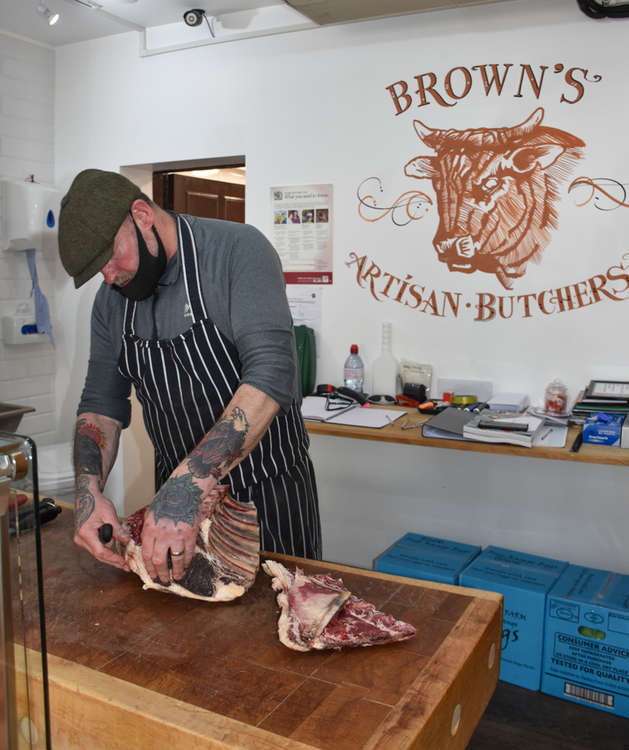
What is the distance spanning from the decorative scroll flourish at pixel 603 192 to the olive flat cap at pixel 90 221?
212 centimetres

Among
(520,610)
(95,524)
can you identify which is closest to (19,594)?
(95,524)

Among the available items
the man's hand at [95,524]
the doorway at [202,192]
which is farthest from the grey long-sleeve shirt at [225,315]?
the doorway at [202,192]

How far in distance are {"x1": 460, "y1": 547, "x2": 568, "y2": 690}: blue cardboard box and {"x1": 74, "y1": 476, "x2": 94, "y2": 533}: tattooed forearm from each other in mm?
1660

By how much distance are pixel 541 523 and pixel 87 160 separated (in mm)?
3225

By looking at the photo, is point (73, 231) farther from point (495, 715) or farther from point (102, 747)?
point (495, 715)

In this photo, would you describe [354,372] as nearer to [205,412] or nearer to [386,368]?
[386,368]

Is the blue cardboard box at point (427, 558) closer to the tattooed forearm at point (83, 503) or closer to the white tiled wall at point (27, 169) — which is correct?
the tattooed forearm at point (83, 503)

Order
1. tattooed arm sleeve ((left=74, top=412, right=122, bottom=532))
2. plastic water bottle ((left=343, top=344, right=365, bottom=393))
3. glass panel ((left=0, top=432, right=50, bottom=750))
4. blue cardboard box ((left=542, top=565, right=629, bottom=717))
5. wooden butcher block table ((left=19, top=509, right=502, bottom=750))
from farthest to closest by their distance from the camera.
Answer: plastic water bottle ((left=343, top=344, right=365, bottom=393)) < blue cardboard box ((left=542, top=565, right=629, bottom=717)) < tattooed arm sleeve ((left=74, top=412, right=122, bottom=532)) < wooden butcher block table ((left=19, top=509, right=502, bottom=750)) < glass panel ((left=0, top=432, right=50, bottom=750))

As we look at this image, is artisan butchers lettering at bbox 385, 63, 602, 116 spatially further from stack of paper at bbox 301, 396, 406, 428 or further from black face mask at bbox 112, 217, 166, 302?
black face mask at bbox 112, 217, 166, 302

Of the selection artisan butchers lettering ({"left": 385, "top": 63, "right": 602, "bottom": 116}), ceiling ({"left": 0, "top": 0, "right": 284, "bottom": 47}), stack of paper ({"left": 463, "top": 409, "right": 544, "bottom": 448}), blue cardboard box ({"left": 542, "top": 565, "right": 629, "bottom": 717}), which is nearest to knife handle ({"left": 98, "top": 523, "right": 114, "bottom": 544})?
stack of paper ({"left": 463, "top": 409, "right": 544, "bottom": 448})

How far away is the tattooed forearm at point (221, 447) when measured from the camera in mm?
1473

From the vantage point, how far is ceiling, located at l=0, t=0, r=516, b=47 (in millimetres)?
2912

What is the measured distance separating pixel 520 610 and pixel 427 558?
0.44m

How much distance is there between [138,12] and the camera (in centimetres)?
363
